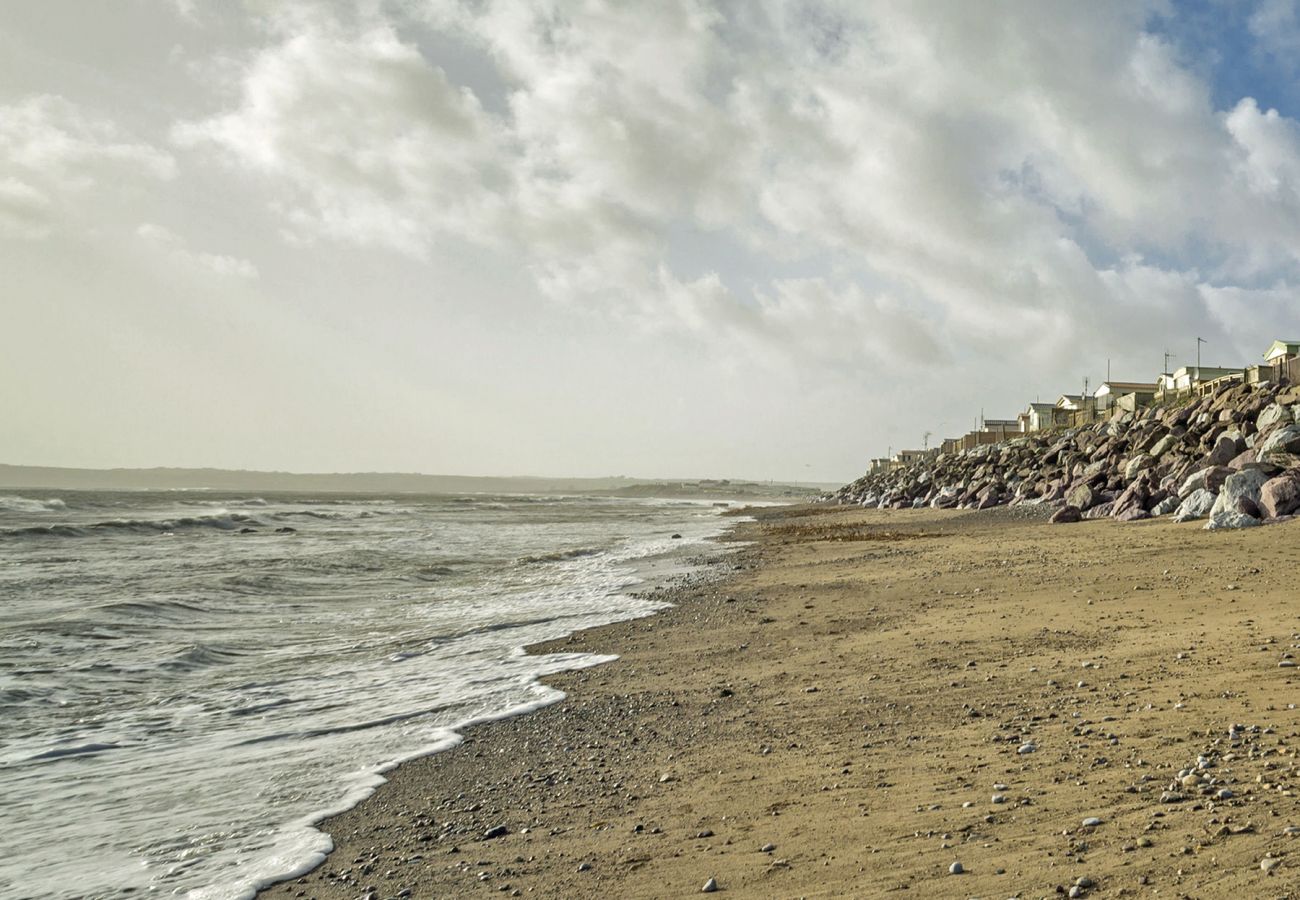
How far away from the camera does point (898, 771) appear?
5516mm

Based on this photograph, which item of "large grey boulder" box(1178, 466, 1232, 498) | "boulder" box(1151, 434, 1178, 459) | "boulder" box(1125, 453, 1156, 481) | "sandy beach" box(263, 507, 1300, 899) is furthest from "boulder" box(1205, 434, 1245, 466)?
"sandy beach" box(263, 507, 1300, 899)

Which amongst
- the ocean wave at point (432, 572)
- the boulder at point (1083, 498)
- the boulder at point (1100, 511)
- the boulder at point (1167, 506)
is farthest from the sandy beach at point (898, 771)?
the boulder at point (1083, 498)

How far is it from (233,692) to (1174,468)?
2440 centimetres

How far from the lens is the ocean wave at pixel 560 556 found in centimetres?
2559

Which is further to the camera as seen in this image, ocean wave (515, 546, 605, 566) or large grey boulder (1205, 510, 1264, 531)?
ocean wave (515, 546, 605, 566)

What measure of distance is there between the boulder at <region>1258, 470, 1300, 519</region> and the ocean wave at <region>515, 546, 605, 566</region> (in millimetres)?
18042

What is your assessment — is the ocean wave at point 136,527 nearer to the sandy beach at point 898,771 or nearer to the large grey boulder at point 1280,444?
the sandy beach at point 898,771

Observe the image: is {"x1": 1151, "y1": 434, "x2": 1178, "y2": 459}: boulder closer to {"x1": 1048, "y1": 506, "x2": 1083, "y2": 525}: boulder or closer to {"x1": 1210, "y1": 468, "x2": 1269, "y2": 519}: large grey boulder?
{"x1": 1048, "y1": 506, "x2": 1083, "y2": 525}: boulder

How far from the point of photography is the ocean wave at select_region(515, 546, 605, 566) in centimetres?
2559

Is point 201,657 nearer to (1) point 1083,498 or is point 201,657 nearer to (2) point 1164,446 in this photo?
(1) point 1083,498

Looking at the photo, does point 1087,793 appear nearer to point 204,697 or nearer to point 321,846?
point 321,846

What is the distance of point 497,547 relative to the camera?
31781mm

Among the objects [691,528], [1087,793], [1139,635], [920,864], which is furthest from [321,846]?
[691,528]

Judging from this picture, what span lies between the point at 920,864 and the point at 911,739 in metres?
2.21
